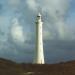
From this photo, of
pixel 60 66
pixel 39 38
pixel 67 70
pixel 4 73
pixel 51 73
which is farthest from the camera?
pixel 39 38

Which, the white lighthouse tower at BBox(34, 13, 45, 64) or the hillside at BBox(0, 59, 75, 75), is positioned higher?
the white lighthouse tower at BBox(34, 13, 45, 64)

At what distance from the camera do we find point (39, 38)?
273ft

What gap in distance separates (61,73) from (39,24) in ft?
76.6

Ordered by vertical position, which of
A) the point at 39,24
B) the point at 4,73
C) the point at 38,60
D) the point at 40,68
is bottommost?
the point at 4,73

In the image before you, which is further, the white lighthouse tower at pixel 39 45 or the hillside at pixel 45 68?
the white lighthouse tower at pixel 39 45

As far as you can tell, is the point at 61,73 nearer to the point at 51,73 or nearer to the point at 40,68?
the point at 51,73

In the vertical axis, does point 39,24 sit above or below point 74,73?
above

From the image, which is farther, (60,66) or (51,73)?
(60,66)

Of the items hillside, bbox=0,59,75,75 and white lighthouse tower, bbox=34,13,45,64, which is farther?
white lighthouse tower, bbox=34,13,45,64

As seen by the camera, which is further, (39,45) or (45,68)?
(39,45)

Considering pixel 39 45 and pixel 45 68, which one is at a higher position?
pixel 39 45

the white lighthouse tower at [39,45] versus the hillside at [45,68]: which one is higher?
the white lighthouse tower at [39,45]

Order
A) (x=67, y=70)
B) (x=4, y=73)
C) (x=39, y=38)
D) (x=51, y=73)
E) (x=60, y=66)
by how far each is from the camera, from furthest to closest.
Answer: (x=39, y=38)
(x=60, y=66)
(x=67, y=70)
(x=51, y=73)
(x=4, y=73)

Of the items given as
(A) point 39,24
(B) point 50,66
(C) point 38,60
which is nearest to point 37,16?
(A) point 39,24
